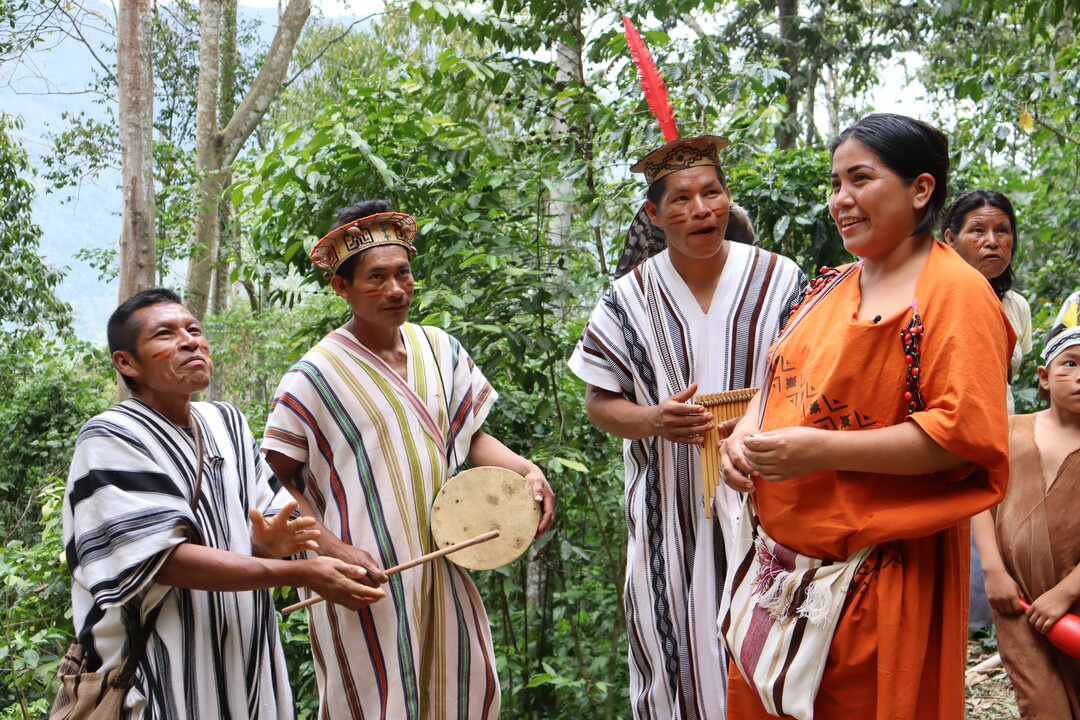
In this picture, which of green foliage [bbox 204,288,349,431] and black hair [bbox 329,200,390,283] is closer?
black hair [bbox 329,200,390,283]

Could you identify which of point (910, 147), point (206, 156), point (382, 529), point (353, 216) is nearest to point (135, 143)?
point (353, 216)

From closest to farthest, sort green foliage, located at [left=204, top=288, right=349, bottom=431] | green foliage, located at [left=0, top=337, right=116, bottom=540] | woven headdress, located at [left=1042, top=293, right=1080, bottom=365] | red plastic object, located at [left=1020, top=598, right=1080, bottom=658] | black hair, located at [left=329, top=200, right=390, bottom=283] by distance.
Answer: red plastic object, located at [left=1020, top=598, right=1080, bottom=658], woven headdress, located at [left=1042, top=293, right=1080, bottom=365], black hair, located at [left=329, top=200, right=390, bottom=283], green foliage, located at [left=0, top=337, right=116, bottom=540], green foliage, located at [left=204, top=288, right=349, bottom=431]

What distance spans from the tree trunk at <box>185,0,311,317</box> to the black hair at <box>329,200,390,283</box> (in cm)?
887

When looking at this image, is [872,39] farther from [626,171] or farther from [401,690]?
[401,690]

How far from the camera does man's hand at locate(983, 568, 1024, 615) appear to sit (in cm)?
295

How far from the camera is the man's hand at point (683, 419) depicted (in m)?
2.75

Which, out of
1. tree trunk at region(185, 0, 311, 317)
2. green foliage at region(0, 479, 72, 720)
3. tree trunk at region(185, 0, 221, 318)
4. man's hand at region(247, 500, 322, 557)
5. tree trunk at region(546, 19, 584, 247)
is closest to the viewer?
man's hand at region(247, 500, 322, 557)

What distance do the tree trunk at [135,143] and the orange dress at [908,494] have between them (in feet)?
13.9

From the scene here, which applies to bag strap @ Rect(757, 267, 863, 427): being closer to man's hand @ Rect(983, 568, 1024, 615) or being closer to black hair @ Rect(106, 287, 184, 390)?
man's hand @ Rect(983, 568, 1024, 615)

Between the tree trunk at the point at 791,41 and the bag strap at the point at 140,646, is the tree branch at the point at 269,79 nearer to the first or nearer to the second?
the tree trunk at the point at 791,41

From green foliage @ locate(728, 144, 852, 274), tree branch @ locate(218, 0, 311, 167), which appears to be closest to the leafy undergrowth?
green foliage @ locate(728, 144, 852, 274)

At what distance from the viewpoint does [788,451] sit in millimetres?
1936

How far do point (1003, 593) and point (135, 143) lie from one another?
Answer: 5116 mm

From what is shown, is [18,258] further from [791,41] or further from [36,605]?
[791,41]
